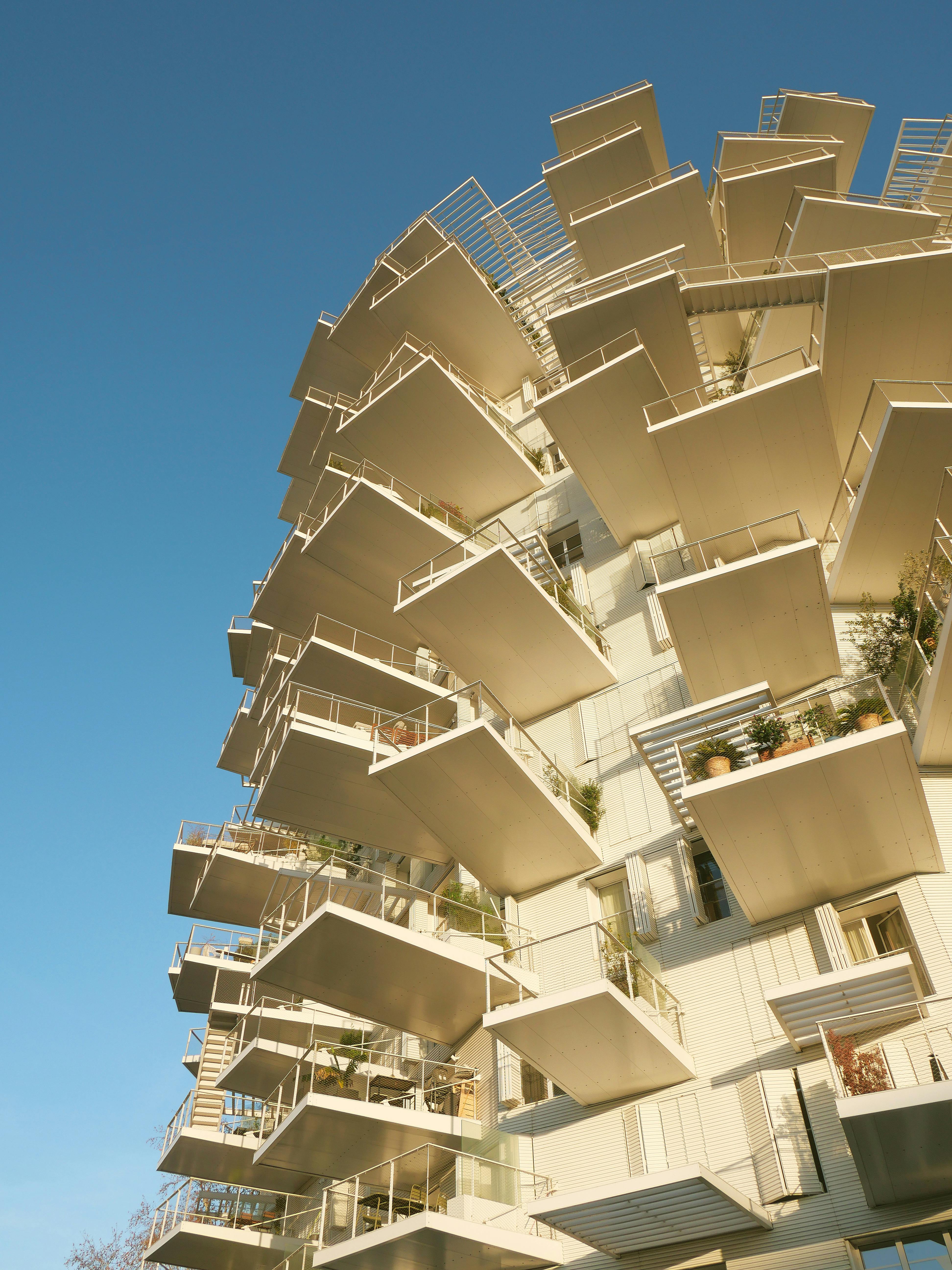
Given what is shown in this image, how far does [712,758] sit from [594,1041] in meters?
3.64

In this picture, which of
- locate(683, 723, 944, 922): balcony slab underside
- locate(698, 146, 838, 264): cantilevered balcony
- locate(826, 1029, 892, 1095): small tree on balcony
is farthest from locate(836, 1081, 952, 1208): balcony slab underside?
locate(698, 146, 838, 264): cantilevered balcony

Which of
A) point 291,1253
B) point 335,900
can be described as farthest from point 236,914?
point 291,1253

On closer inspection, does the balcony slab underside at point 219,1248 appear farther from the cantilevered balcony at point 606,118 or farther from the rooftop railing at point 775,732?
the cantilevered balcony at point 606,118

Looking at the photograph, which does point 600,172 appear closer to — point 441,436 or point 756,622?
point 441,436

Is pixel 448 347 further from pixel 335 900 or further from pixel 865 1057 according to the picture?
pixel 865 1057

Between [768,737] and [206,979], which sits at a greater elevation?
[206,979]

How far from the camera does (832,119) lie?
84.0 ft

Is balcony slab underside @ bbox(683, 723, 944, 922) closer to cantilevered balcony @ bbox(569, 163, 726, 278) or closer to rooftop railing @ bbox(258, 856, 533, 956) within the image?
rooftop railing @ bbox(258, 856, 533, 956)

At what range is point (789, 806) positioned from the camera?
1069cm

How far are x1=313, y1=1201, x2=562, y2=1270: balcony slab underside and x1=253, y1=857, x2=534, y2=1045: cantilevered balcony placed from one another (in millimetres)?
2851

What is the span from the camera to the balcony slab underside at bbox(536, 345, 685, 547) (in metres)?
17.0

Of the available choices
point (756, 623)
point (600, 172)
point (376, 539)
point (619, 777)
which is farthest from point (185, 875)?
point (600, 172)

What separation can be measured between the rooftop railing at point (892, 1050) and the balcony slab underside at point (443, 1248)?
3965 mm

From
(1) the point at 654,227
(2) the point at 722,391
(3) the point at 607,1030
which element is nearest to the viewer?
(3) the point at 607,1030
